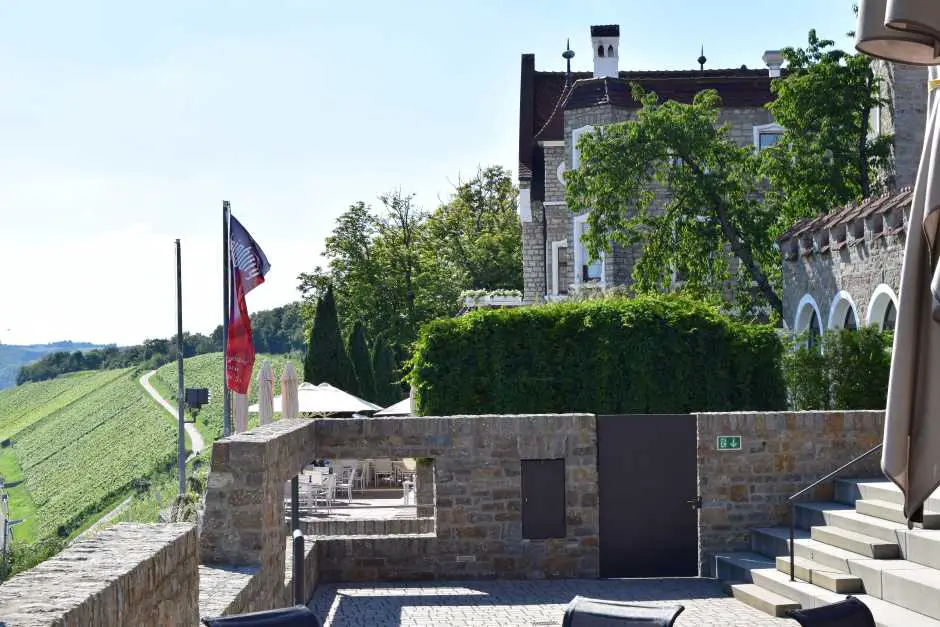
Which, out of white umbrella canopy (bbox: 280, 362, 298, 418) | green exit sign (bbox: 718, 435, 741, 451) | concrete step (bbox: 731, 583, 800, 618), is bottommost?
concrete step (bbox: 731, 583, 800, 618)

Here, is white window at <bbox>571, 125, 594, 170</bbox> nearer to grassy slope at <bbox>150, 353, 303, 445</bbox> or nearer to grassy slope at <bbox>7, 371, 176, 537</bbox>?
grassy slope at <bbox>150, 353, 303, 445</bbox>

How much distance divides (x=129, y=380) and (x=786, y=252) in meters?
97.2

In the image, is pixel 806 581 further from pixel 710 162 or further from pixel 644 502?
pixel 710 162

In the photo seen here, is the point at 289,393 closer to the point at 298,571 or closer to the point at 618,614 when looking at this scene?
the point at 298,571

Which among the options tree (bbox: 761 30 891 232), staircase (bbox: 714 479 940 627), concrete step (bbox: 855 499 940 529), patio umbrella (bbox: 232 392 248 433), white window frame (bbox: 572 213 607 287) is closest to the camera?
staircase (bbox: 714 479 940 627)

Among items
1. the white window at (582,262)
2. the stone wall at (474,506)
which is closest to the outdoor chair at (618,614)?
the stone wall at (474,506)

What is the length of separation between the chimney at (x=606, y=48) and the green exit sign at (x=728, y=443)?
22260 millimetres

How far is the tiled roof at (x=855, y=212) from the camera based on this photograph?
61.5 feet

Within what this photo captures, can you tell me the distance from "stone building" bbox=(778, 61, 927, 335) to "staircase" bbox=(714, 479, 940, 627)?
4764 mm

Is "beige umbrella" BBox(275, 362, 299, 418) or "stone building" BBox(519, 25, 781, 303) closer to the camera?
"beige umbrella" BBox(275, 362, 299, 418)

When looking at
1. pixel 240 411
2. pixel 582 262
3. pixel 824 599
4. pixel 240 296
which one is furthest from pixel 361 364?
pixel 824 599

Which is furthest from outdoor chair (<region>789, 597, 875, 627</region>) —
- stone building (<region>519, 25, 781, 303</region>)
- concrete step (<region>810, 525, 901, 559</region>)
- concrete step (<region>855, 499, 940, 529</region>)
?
stone building (<region>519, 25, 781, 303</region>)

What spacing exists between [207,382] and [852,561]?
7940 cm

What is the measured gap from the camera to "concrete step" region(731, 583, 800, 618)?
1295cm
